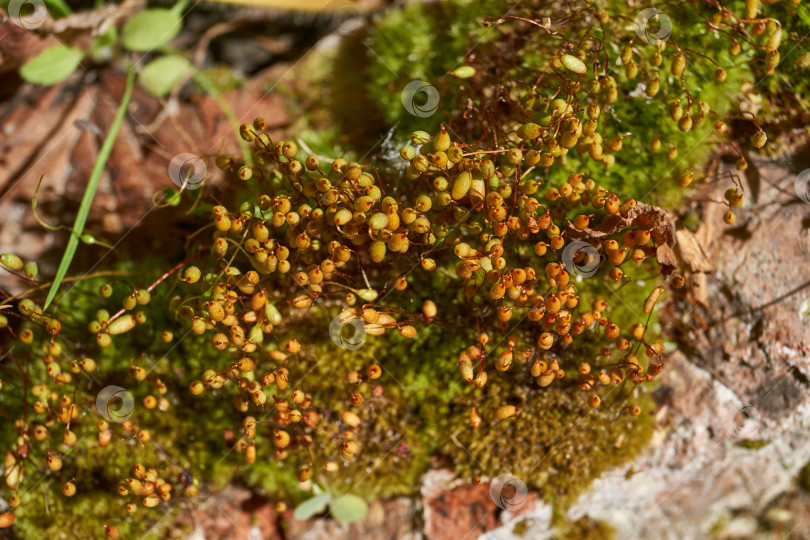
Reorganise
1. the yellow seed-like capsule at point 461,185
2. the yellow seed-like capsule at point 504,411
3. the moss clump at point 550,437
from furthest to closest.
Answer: the moss clump at point 550,437 → the yellow seed-like capsule at point 504,411 → the yellow seed-like capsule at point 461,185

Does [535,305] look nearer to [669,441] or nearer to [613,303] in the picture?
[613,303]

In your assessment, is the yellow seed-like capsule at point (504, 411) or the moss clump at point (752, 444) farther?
the moss clump at point (752, 444)

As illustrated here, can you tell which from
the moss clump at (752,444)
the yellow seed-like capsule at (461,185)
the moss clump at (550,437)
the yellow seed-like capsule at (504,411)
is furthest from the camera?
the moss clump at (752,444)

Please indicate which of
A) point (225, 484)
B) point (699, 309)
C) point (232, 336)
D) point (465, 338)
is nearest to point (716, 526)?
point (699, 309)

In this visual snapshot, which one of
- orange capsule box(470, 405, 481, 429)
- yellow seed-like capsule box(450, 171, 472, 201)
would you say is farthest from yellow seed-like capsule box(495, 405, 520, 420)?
yellow seed-like capsule box(450, 171, 472, 201)

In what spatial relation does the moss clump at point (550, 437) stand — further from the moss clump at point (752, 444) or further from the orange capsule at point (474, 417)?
the moss clump at point (752, 444)

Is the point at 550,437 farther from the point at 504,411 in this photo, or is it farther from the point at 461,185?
the point at 461,185

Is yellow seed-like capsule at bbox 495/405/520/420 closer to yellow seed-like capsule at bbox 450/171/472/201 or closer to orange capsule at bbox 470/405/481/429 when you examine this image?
orange capsule at bbox 470/405/481/429

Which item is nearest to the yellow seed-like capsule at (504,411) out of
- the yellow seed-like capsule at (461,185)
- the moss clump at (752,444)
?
the yellow seed-like capsule at (461,185)

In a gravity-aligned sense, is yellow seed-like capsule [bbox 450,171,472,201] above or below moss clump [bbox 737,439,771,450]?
above

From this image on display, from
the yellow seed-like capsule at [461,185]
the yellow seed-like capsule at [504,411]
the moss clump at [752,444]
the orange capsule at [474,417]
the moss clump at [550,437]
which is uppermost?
the yellow seed-like capsule at [461,185]
